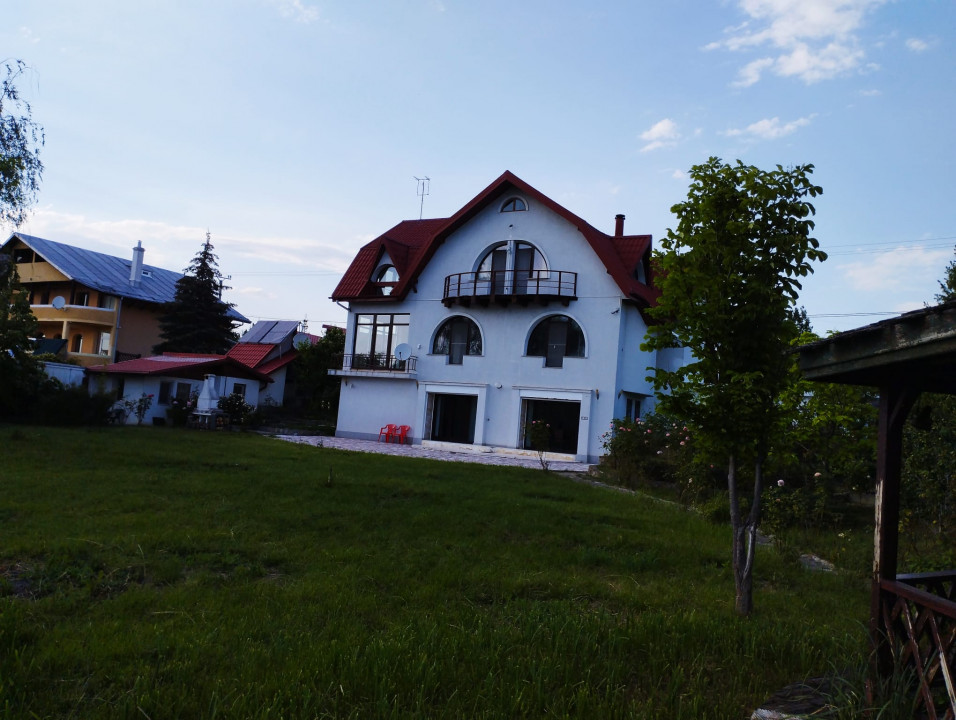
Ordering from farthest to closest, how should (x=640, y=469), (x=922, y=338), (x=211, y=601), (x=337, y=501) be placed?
(x=640, y=469) < (x=337, y=501) < (x=211, y=601) < (x=922, y=338)

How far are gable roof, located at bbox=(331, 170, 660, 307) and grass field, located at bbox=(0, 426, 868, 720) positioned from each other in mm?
14710

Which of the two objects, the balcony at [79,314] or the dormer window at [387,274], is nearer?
the dormer window at [387,274]

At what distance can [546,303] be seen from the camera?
25156mm

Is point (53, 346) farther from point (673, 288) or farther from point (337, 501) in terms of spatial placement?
point (673, 288)

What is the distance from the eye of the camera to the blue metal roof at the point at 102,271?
130 feet

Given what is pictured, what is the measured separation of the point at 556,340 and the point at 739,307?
1940 centimetres

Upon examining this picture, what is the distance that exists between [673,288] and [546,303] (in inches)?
744

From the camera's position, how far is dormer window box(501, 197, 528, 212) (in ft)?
85.1

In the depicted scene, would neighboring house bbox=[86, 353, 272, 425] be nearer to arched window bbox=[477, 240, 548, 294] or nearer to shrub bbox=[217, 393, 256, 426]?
shrub bbox=[217, 393, 256, 426]

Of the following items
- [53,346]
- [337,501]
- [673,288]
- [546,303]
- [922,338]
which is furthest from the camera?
[53,346]

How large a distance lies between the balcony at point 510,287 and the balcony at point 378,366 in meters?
2.89

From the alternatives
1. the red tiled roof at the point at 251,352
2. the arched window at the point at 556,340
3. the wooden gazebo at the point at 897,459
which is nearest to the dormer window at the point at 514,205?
the arched window at the point at 556,340

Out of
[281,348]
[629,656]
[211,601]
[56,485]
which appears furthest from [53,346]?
[629,656]

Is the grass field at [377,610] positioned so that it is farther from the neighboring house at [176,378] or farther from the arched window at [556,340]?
the neighboring house at [176,378]
